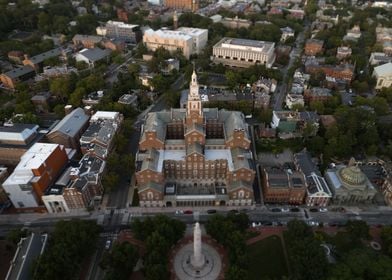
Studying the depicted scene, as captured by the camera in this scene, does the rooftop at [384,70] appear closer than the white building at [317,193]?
No

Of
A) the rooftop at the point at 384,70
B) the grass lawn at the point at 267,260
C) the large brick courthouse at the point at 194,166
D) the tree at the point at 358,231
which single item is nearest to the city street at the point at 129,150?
the large brick courthouse at the point at 194,166

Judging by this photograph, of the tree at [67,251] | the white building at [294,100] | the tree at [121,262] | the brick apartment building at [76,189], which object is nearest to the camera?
the tree at [67,251]

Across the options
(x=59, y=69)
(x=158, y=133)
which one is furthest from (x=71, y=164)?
(x=59, y=69)

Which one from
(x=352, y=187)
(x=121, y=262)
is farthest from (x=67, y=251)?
(x=352, y=187)

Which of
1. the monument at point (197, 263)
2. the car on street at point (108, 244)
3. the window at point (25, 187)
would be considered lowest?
the car on street at point (108, 244)

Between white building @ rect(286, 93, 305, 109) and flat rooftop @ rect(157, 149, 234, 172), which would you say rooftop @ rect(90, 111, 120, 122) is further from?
white building @ rect(286, 93, 305, 109)

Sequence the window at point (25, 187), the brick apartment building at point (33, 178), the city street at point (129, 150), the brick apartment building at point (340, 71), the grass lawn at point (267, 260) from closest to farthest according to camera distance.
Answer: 1. the grass lawn at point (267, 260)
2. the window at point (25, 187)
3. the brick apartment building at point (33, 178)
4. the city street at point (129, 150)
5. the brick apartment building at point (340, 71)

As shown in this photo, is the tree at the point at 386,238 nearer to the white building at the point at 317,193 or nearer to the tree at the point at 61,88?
the white building at the point at 317,193
